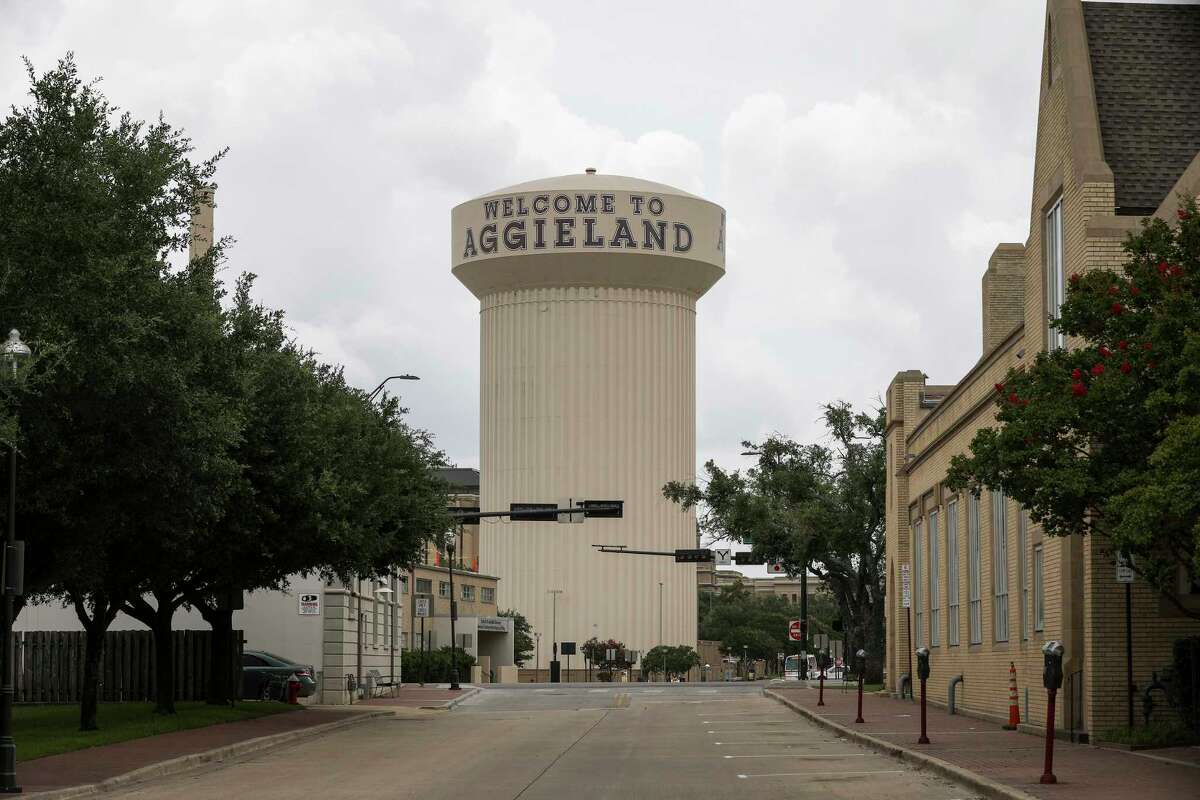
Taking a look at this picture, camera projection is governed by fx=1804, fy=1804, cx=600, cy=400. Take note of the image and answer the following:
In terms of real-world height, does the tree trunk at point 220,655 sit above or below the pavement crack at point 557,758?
above

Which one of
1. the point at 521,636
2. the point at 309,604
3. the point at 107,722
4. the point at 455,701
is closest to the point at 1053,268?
the point at 107,722

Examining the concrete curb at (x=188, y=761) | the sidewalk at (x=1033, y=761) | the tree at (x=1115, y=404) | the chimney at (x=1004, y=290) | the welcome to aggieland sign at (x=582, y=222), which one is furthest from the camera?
the welcome to aggieland sign at (x=582, y=222)

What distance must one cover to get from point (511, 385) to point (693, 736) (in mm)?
83982

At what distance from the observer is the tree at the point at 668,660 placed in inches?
4537

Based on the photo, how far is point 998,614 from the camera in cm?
3659

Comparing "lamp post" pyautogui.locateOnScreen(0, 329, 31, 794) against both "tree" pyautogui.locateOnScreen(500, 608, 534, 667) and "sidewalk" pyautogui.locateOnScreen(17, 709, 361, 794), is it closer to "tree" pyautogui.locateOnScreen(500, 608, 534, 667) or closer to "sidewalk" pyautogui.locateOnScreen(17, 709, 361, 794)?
"sidewalk" pyautogui.locateOnScreen(17, 709, 361, 794)

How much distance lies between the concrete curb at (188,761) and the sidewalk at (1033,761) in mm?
10008

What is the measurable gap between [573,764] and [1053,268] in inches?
467

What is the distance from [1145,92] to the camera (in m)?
29.1

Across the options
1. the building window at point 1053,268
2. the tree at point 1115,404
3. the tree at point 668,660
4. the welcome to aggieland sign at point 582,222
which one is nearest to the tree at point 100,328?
the tree at point 1115,404

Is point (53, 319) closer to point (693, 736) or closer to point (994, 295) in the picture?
point (693, 736)

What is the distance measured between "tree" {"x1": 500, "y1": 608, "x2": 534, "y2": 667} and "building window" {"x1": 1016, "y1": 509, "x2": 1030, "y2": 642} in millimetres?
79649

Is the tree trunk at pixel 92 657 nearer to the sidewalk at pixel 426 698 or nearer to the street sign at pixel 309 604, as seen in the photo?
the street sign at pixel 309 604

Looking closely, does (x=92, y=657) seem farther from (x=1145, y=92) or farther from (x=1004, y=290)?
(x=1004, y=290)
